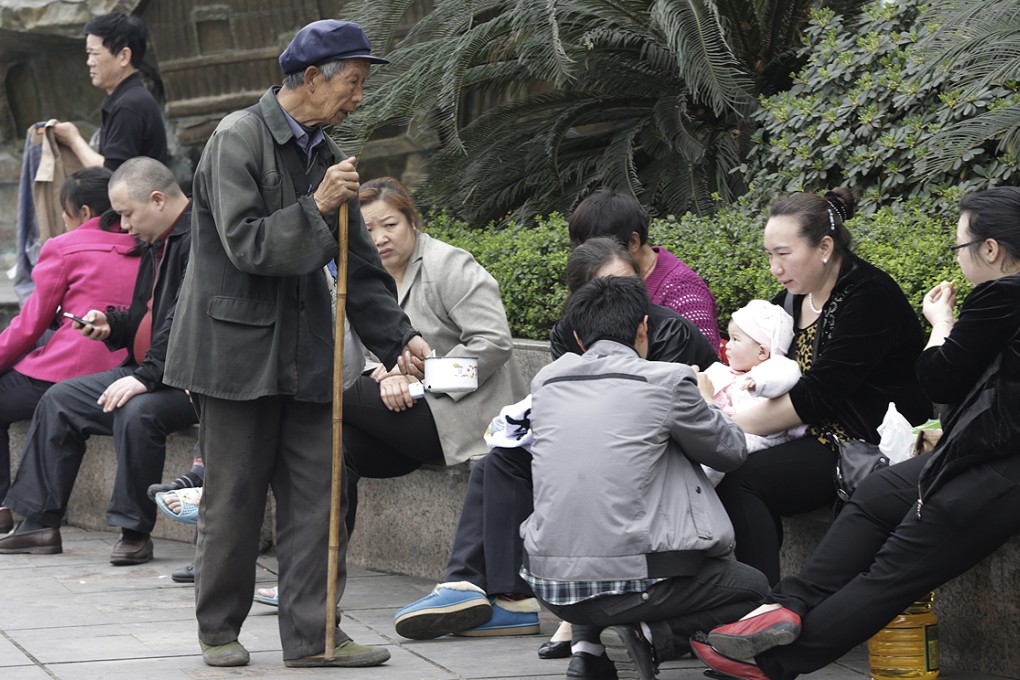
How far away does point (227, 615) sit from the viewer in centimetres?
493

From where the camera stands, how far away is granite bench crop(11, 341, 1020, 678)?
4.65 meters

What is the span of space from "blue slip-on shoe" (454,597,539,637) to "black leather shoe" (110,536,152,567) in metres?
2.08

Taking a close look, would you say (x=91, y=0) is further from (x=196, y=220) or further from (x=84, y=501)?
(x=196, y=220)

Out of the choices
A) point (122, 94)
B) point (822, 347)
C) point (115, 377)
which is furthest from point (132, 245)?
point (822, 347)

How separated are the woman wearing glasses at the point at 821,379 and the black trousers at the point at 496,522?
681 mm

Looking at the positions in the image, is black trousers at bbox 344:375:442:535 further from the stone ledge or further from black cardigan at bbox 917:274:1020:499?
black cardigan at bbox 917:274:1020:499

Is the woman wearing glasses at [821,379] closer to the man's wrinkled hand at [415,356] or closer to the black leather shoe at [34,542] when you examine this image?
the man's wrinkled hand at [415,356]

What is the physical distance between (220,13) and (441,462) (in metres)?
6.90

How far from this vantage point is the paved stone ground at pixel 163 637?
4848 millimetres

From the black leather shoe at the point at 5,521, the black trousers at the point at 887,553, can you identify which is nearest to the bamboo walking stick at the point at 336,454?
the black trousers at the point at 887,553

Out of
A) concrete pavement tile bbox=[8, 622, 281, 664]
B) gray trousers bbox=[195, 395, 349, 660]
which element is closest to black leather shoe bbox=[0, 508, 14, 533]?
concrete pavement tile bbox=[8, 622, 281, 664]

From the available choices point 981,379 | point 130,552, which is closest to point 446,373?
point 981,379

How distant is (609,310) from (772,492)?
86cm

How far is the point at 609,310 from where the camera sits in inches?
178
